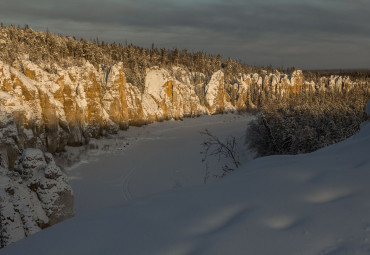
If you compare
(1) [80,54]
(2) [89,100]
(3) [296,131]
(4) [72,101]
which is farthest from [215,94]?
(4) [72,101]

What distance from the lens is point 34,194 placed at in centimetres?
1384

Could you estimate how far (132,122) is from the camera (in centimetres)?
4950

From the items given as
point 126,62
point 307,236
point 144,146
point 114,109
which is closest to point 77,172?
point 144,146

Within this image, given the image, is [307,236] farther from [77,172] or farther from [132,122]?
[132,122]

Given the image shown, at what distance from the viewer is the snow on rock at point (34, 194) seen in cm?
1168

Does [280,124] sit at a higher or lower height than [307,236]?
lower

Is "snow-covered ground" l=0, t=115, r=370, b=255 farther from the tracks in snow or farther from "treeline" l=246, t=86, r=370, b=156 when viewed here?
"treeline" l=246, t=86, r=370, b=156

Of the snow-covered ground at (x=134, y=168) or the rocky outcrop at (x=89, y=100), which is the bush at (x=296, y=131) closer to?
the snow-covered ground at (x=134, y=168)

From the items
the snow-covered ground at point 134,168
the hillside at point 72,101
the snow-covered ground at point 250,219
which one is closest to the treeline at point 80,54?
the hillside at point 72,101

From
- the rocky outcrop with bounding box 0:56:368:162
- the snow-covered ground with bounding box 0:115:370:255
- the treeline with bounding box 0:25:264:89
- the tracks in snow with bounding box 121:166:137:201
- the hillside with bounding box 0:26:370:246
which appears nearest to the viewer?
the snow-covered ground with bounding box 0:115:370:255

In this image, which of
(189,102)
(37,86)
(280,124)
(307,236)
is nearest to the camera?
(307,236)

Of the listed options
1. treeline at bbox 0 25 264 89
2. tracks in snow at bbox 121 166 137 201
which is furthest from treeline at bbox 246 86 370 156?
treeline at bbox 0 25 264 89

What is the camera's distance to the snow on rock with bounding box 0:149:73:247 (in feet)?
38.3

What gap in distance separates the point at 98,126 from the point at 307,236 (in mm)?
37621
